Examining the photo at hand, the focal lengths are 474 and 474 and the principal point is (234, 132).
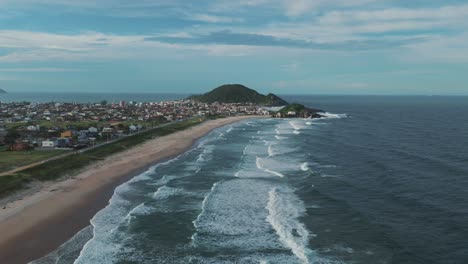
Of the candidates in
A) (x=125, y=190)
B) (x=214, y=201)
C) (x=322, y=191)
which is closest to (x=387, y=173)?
(x=322, y=191)

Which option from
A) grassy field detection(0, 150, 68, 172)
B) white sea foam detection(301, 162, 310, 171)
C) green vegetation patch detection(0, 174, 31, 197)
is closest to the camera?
green vegetation patch detection(0, 174, 31, 197)

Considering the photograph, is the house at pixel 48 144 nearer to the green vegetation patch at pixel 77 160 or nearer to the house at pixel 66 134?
the green vegetation patch at pixel 77 160

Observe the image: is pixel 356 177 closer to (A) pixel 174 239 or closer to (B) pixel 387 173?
(B) pixel 387 173

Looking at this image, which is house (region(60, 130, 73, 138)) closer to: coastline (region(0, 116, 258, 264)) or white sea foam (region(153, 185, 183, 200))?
coastline (region(0, 116, 258, 264))

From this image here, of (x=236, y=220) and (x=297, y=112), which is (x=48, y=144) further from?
(x=297, y=112)

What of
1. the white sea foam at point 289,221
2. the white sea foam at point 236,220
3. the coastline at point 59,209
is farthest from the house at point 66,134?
the white sea foam at point 289,221

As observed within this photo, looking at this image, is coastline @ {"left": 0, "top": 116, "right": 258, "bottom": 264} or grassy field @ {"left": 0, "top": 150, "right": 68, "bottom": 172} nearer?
coastline @ {"left": 0, "top": 116, "right": 258, "bottom": 264}

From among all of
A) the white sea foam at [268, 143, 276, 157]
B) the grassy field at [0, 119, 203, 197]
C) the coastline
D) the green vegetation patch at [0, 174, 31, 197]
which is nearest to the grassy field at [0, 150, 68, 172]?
the grassy field at [0, 119, 203, 197]

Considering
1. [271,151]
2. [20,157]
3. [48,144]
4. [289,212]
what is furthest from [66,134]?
[289,212]
